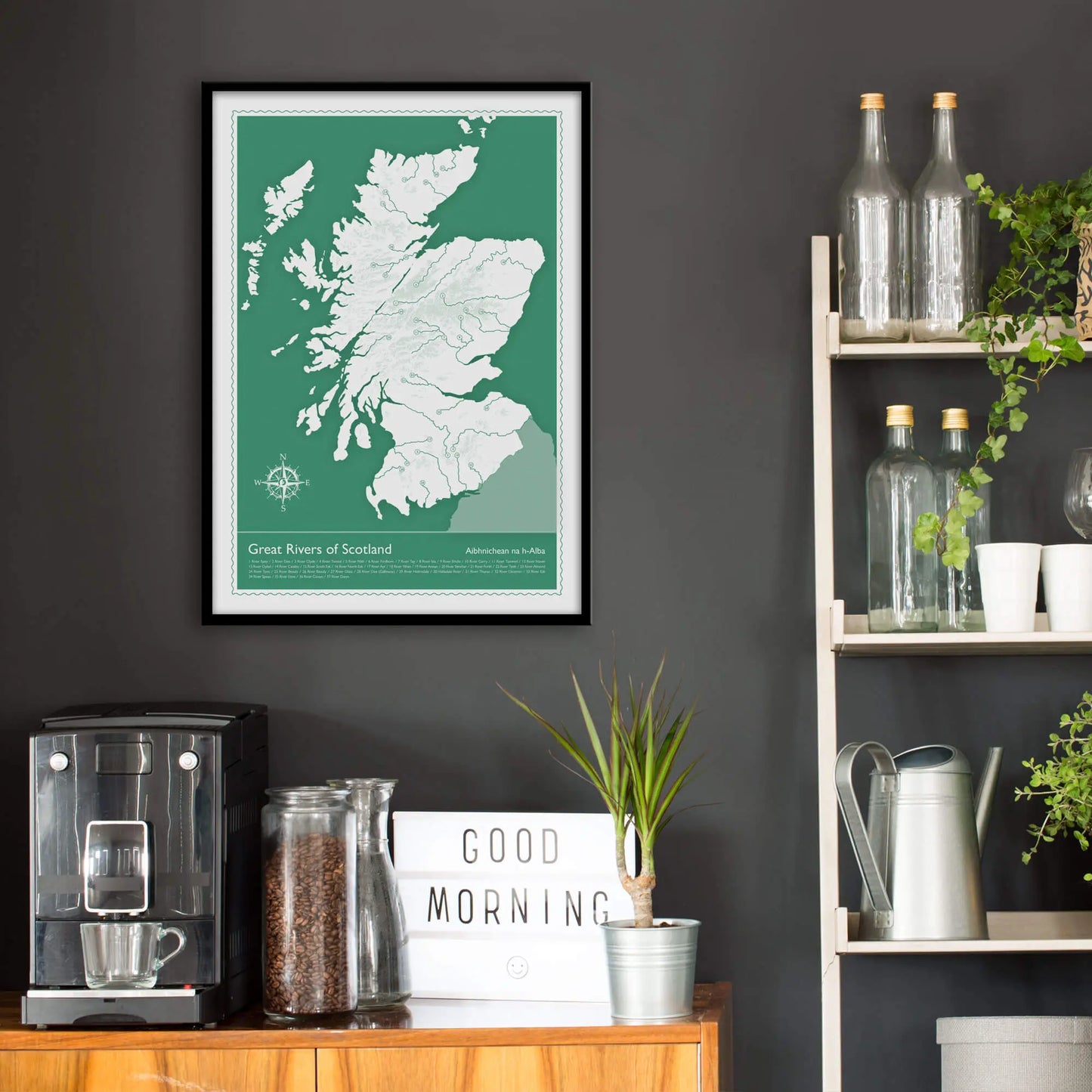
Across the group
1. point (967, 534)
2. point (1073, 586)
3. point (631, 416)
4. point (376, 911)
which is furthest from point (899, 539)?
point (376, 911)

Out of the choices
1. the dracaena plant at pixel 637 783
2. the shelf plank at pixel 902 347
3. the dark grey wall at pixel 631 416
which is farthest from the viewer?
the dark grey wall at pixel 631 416

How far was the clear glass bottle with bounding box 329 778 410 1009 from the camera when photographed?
72.1 inches

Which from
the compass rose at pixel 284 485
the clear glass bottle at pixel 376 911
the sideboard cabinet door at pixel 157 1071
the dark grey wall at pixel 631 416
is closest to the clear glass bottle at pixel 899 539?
the dark grey wall at pixel 631 416

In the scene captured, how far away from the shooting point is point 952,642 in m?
1.85

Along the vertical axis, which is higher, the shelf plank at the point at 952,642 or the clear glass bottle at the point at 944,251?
the clear glass bottle at the point at 944,251

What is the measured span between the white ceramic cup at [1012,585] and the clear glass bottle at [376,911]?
92 centimetres

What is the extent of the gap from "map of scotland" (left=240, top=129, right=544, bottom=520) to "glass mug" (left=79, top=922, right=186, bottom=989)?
2.44 ft

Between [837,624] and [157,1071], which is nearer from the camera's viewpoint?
[157,1071]

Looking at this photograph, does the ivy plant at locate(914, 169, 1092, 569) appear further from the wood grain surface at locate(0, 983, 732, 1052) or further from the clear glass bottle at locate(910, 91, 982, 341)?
the wood grain surface at locate(0, 983, 732, 1052)

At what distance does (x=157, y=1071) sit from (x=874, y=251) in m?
1.53

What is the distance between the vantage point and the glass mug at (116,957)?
1.72 meters

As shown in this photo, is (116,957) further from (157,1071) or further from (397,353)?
(397,353)

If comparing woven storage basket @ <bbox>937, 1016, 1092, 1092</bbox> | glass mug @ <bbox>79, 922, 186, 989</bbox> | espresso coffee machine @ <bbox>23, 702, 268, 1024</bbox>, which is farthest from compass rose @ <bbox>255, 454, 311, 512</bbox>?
woven storage basket @ <bbox>937, 1016, 1092, 1092</bbox>

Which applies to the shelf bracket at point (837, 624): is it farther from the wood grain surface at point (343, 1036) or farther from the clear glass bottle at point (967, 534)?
the wood grain surface at point (343, 1036)
